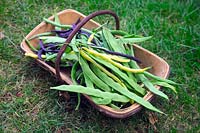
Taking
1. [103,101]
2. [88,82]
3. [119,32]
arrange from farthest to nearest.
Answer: [119,32]
[88,82]
[103,101]

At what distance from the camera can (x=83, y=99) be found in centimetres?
210

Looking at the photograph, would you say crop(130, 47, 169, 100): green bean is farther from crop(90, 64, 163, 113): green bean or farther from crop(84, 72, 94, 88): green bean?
crop(84, 72, 94, 88): green bean

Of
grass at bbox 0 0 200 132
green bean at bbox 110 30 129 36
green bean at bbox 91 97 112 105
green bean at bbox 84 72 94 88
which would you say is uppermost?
green bean at bbox 110 30 129 36

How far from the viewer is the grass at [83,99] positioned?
2049 mm

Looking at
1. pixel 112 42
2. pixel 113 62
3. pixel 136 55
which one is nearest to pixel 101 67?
pixel 113 62

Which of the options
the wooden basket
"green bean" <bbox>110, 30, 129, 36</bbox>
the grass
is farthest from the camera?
"green bean" <bbox>110, 30, 129, 36</bbox>

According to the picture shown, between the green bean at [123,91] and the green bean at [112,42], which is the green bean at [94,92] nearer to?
the green bean at [123,91]

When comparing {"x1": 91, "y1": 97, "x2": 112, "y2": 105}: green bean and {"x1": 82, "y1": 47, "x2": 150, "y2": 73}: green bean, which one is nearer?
{"x1": 91, "y1": 97, "x2": 112, "y2": 105}: green bean

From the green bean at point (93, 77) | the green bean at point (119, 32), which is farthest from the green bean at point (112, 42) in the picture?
the green bean at point (93, 77)

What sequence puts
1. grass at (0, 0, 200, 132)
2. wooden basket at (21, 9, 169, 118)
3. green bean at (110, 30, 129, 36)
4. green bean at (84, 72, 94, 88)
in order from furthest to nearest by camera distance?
1. green bean at (110, 30, 129, 36)
2. grass at (0, 0, 200, 132)
3. green bean at (84, 72, 94, 88)
4. wooden basket at (21, 9, 169, 118)

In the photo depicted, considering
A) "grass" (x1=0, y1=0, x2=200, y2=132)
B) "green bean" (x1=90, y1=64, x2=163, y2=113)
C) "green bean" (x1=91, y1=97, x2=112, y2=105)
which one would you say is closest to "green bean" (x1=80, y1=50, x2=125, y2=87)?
"green bean" (x1=90, y1=64, x2=163, y2=113)

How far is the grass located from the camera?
80.7 inches

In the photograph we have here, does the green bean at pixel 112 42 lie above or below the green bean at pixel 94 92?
above

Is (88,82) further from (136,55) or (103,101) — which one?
(136,55)
